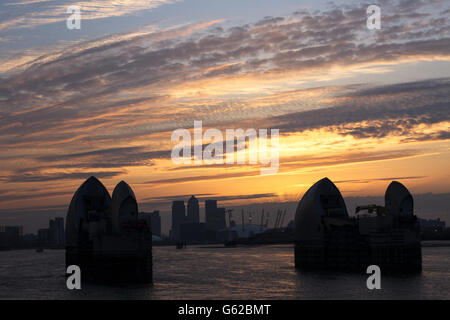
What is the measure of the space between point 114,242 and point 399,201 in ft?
154

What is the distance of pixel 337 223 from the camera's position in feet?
339

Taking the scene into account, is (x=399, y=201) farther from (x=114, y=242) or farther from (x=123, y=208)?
(x=114, y=242)

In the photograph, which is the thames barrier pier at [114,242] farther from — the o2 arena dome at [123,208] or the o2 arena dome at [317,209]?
the o2 arena dome at [317,209]

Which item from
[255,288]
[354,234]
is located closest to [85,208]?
[255,288]

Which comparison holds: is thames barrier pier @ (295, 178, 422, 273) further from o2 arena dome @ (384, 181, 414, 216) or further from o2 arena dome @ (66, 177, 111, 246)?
o2 arena dome @ (66, 177, 111, 246)

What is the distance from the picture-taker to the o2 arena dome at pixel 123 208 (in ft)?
277

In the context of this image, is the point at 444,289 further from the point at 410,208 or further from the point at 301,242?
the point at 301,242

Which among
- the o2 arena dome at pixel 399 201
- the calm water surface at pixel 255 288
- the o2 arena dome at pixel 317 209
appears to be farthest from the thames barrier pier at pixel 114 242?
the o2 arena dome at pixel 399 201

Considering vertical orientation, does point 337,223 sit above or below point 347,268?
above

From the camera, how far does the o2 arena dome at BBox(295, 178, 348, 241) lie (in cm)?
10569

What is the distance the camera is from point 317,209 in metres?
106
